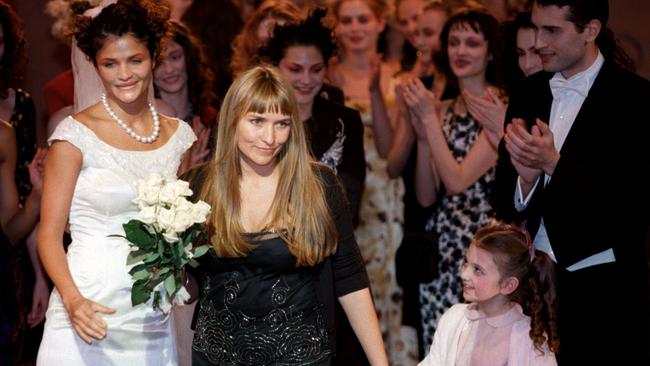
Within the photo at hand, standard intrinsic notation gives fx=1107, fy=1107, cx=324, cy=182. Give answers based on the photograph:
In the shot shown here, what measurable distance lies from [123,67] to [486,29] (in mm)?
2208

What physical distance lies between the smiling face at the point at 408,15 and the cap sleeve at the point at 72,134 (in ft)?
11.3

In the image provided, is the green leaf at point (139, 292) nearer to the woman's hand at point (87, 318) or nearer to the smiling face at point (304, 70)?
the woman's hand at point (87, 318)

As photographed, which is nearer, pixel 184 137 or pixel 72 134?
pixel 72 134

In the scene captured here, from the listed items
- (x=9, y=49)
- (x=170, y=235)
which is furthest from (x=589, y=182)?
(x=9, y=49)

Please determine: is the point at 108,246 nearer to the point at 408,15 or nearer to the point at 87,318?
the point at 87,318

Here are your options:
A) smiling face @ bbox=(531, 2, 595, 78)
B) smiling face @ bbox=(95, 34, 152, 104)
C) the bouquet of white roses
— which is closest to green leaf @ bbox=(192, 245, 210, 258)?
the bouquet of white roses

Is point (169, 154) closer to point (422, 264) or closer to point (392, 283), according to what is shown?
point (422, 264)

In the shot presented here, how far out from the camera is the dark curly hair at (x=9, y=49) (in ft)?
18.4

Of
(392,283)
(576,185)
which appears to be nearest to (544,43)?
(576,185)

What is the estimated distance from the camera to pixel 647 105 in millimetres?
4129

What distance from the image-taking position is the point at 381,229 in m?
6.29

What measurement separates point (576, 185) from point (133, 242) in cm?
162

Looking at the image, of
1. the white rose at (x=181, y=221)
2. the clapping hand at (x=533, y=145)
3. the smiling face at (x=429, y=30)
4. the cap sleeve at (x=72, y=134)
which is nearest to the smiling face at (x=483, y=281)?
the clapping hand at (x=533, y=145)

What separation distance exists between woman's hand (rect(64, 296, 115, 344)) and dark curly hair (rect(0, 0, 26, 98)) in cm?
224
